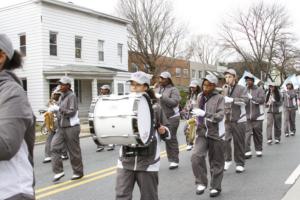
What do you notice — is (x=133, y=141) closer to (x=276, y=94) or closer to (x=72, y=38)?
(x=276, y=94)

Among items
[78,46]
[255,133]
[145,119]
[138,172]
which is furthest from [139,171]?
[78,46]

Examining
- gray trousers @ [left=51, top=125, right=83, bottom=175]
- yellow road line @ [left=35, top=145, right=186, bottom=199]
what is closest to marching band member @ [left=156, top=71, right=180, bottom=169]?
yellow road line @ [left=35, top=145, right=186, bottom=199]

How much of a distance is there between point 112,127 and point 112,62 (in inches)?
1054

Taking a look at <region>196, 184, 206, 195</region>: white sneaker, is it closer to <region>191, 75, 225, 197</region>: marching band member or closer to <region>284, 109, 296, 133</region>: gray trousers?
<region>191, 75, 225, 197</region>: marching band member

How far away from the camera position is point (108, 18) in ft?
99.1

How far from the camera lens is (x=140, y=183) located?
4.70 m

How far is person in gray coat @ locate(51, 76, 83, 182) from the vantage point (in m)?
8.29

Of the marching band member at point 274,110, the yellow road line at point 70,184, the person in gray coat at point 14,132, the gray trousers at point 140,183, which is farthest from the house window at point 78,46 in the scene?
the person in gray coat at point 14,132

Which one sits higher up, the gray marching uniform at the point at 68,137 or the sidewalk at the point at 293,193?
the gray marching uniform at the point at 68,137

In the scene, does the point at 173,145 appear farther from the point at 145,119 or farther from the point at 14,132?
the point at 14,132

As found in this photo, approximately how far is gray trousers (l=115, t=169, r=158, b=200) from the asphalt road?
2242 millimetres

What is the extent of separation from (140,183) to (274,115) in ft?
32.1

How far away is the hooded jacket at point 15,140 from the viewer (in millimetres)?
2379

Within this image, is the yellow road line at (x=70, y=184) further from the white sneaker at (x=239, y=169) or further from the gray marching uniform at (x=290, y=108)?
the gray marching uniform at (x=290, y=108)
